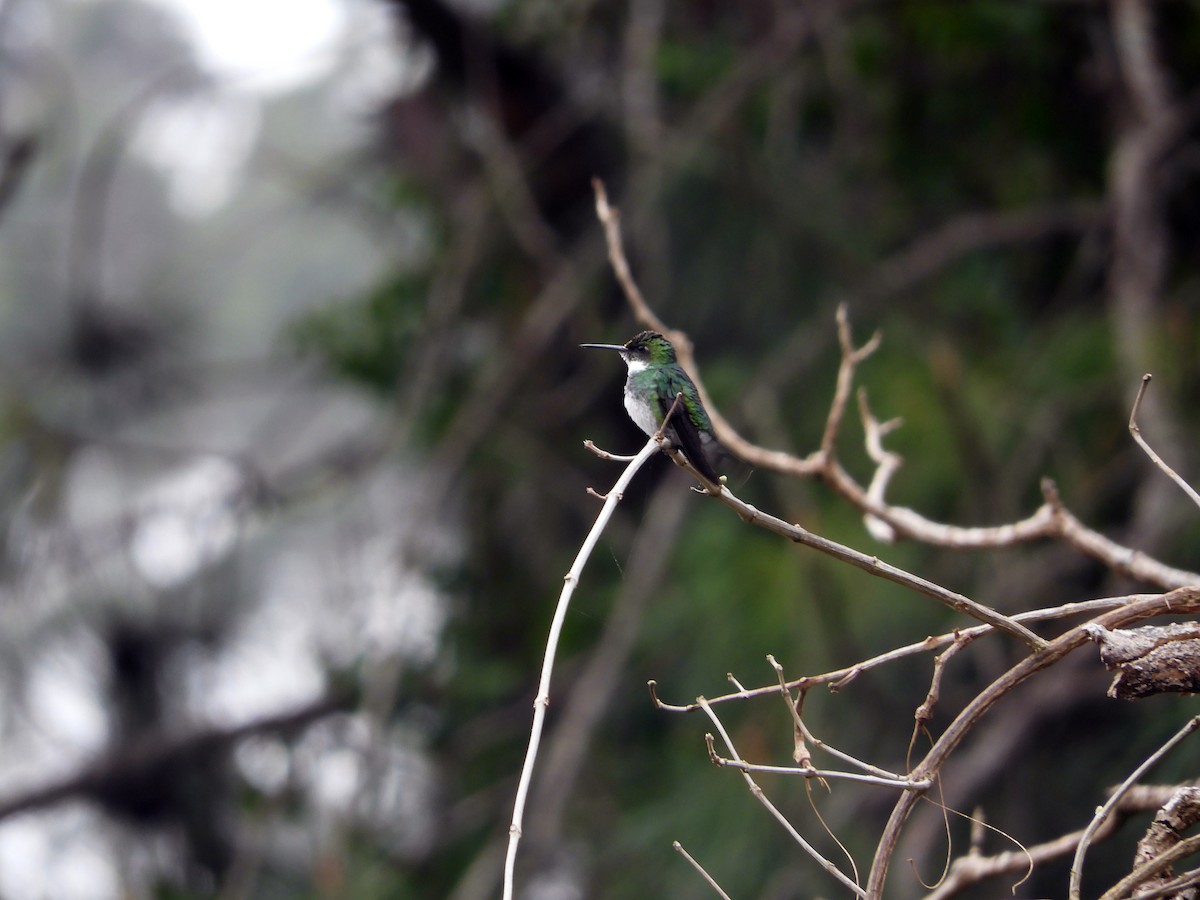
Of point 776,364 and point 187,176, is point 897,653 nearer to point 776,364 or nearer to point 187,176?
point 776,364

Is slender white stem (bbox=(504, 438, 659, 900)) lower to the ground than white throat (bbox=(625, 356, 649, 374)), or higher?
lower

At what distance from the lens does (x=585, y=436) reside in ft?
17.6

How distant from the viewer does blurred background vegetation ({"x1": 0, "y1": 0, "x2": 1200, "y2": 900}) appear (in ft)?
12.5

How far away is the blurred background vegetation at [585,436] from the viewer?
12.5 ft

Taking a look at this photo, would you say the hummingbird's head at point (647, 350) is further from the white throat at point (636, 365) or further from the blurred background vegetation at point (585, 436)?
the blurred background vegetation at point (585, 436)

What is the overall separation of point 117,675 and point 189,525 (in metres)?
0.79

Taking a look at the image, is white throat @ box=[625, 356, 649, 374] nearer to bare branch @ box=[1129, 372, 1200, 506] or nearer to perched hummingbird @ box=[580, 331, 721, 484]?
perched hummingbird @ box=[580, 331, 721, 484]

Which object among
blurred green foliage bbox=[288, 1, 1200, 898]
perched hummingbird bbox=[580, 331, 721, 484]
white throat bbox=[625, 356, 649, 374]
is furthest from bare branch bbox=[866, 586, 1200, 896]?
blurred green foliage bbox=[288, 1, 1200, 898]

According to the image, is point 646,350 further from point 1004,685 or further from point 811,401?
point 811,401

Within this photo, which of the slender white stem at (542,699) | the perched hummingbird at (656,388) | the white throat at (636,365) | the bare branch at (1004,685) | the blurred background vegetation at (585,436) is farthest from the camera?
the blurred background vegetation at (585,436)

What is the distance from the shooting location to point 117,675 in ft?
17.2

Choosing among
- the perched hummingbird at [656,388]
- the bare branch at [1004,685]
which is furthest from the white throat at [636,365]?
the bare branch at [1004,685]

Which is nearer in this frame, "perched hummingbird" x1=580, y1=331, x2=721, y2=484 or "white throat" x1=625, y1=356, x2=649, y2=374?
"perched hummingbird" x1=580, y1=331, x2=721, y2=484

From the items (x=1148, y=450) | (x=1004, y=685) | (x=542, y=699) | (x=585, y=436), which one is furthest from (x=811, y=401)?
(x=542, y=699)
